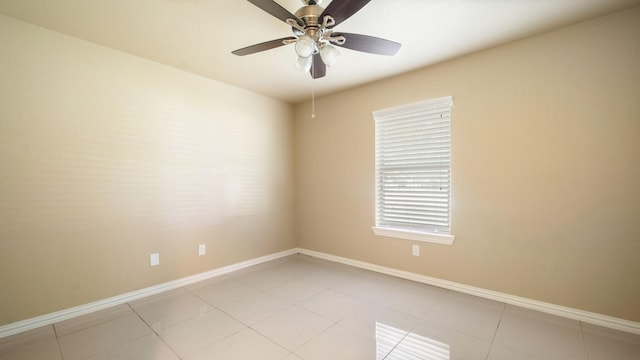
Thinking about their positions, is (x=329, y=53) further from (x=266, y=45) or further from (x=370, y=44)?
(x=266, y=45)

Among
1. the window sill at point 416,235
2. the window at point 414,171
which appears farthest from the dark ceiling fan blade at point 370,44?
the window sill at point 416,235

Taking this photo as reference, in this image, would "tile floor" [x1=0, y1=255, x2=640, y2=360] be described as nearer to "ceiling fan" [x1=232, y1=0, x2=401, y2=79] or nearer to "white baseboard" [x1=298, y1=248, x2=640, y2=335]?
"white baseboard" [x1=298, y1=248, x2=640, y2=335]

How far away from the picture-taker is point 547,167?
2312 mm

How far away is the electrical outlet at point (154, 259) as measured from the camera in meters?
2.77

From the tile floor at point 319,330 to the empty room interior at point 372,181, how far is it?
2 centimetres

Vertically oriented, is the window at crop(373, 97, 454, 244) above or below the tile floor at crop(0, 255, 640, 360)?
above

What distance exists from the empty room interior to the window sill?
0.02m

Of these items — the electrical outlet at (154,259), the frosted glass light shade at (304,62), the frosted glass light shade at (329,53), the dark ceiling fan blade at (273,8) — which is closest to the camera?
the dark ceiling fan blade at (273,8)

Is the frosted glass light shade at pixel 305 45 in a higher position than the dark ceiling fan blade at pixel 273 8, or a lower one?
lower

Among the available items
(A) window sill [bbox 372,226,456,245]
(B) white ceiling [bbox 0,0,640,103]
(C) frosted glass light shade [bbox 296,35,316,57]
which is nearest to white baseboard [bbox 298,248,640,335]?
(A) window sill [bbox 372,226,456,245]

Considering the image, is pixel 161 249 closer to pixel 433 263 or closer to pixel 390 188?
pixel 390 188

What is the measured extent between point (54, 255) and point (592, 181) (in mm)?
4393

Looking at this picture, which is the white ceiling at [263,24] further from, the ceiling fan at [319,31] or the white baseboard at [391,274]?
the white baseboard at [391,274]

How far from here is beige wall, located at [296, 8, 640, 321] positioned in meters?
2.04
